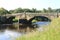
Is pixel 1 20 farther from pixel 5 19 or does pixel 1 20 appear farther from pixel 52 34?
pixel 52 34

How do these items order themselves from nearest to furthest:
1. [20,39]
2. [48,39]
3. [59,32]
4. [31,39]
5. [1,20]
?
[48,39] < [59,32] < [31,39] < [20,39] < [1,20]

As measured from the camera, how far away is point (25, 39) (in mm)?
12594

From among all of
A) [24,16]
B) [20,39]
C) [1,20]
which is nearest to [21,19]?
[24,16]

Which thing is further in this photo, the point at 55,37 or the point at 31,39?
the point at 31,39

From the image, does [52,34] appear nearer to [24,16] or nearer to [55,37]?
[55,37]

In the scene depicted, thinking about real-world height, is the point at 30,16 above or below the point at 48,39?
below

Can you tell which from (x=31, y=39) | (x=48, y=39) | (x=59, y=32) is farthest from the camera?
(x=31, y=39)

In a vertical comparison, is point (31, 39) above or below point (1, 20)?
above

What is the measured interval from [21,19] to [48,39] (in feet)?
203

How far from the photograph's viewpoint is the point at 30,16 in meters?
71.2

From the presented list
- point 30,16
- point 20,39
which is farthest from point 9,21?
point 20,39

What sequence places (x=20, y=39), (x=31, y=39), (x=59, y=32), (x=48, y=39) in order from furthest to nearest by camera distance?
(x=20, y=39) → (x=31, y=39) → (x=59, y=32) → (x=48, y=39)

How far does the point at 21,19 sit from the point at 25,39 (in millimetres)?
59531

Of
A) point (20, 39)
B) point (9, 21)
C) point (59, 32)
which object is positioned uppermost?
point (59, 32)
